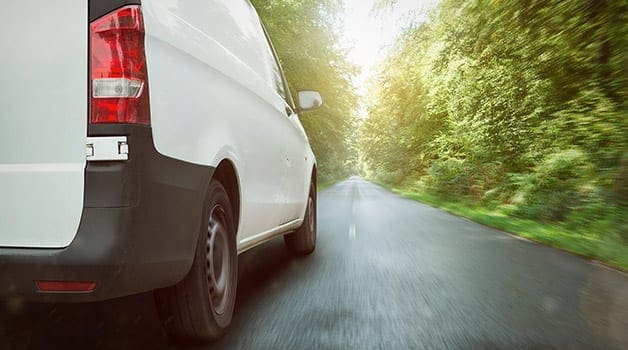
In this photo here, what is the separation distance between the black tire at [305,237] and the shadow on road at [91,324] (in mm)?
1784

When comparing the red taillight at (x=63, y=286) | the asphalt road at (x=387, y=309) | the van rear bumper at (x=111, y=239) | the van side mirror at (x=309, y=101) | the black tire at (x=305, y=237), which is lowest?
the asphalt road at (x=387, y=309)

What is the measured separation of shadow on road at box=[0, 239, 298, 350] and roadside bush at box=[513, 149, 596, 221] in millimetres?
8434

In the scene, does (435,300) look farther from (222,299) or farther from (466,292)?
(222,299)

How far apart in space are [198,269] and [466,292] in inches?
105

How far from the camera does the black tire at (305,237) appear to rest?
645cm

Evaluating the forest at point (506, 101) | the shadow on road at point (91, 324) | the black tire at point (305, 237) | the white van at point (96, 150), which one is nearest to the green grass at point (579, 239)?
the forest at point (506, 101)

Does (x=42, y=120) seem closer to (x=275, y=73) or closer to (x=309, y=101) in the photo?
(x=275, y=73)

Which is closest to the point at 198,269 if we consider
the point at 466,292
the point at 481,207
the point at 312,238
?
the point at 466,292

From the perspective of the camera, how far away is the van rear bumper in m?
2.18

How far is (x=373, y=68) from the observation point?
1128 inches

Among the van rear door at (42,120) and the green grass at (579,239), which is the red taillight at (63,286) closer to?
the van rear door at (42,120)

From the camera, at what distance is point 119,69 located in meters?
2.28

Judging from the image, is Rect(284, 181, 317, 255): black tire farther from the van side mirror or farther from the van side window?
the van side window

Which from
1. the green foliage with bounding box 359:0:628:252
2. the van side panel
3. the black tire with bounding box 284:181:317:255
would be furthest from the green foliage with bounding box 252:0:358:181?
the van side panel
